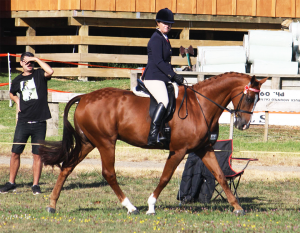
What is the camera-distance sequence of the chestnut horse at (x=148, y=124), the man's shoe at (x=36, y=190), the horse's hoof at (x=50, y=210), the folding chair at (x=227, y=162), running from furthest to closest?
the man's shoe at (x=36, y=190) → the folding chair at (x=227, y=162) → the horse's hoof at (x=50, y=210) → the chestnut horse at (x=148, y=124)

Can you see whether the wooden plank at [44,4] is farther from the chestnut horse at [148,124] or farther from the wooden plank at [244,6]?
the chestnut horse at [148,124]

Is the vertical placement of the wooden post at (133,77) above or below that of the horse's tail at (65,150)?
above

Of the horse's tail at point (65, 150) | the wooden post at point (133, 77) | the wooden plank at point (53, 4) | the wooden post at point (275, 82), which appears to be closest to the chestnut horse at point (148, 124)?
the horse's tail at point (65, 150)

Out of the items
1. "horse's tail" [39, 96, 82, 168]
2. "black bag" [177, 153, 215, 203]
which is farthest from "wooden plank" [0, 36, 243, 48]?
"horse's tail" [39, 96, 82, 168]

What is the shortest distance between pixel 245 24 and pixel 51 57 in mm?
7612

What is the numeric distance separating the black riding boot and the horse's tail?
1237 mm

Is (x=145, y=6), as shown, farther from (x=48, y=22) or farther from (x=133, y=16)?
(x=48, y=22)

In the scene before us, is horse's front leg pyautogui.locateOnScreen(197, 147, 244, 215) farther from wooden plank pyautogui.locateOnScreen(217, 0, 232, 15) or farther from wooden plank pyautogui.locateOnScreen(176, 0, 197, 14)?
→ wooden plank pyautogui.locateOnScreen(217, 0, 232, 15)

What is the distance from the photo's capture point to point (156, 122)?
6.42 m

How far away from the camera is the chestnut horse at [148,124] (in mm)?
6531

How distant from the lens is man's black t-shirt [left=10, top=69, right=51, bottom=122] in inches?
315

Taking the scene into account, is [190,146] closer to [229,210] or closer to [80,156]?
[229,210]

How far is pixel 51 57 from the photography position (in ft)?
58.5

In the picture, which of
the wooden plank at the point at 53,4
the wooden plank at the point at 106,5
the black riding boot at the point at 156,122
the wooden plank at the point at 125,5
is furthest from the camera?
the wooden plank at the point at 53,4
